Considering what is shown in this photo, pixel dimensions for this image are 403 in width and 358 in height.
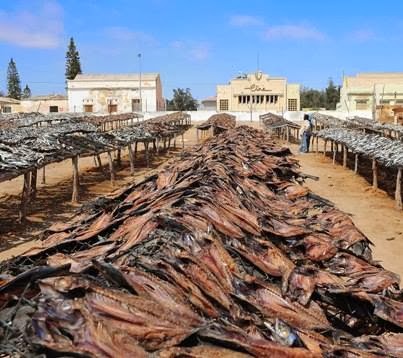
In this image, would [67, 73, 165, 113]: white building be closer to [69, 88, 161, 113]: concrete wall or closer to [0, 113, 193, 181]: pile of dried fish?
[69, 88, 161, 113]: concrete wall

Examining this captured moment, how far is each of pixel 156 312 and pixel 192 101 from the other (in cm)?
8087

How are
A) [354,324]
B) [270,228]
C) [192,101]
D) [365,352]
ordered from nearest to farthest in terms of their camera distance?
[365,352] < [354,324] < [270,228] < [192,101]

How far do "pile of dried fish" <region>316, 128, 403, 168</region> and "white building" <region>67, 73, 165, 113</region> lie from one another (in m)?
40.9

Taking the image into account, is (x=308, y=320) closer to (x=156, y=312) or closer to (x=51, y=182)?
(x=156, y=312)

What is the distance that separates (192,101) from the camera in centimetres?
8338

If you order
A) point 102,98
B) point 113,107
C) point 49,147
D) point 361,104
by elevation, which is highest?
point 102,98

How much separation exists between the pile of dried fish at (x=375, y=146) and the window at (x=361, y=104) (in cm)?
3361

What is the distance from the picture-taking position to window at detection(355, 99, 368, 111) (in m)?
59.0

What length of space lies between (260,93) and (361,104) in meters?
14.5

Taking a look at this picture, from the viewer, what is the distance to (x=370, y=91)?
59.0 m

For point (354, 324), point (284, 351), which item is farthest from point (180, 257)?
point (354, 324)

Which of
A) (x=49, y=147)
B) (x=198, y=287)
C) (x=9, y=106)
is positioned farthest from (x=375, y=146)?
(x=9, y=106)

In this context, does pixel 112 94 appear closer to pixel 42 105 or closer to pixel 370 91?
pixel 42 105

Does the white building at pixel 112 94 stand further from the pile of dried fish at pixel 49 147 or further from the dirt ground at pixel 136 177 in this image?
the pile of dried fish at pixel 49 147
